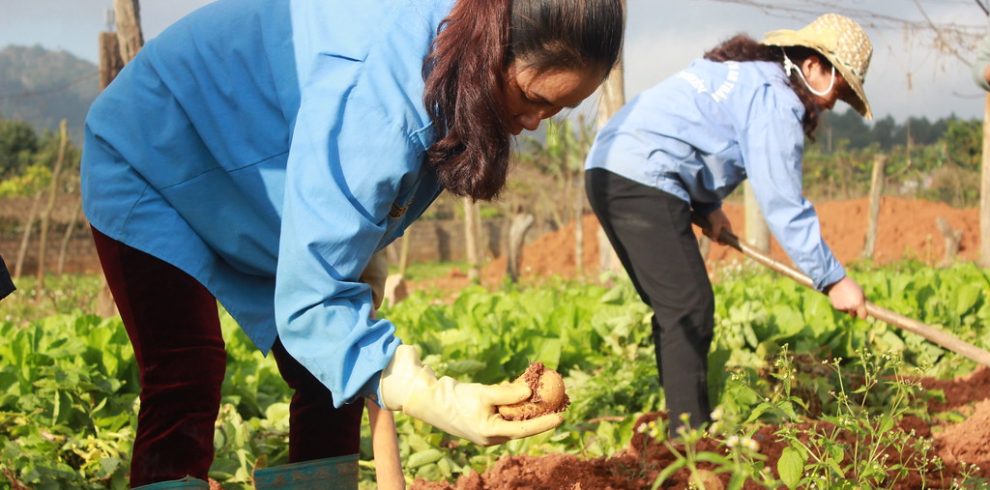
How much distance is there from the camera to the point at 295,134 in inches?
64.6

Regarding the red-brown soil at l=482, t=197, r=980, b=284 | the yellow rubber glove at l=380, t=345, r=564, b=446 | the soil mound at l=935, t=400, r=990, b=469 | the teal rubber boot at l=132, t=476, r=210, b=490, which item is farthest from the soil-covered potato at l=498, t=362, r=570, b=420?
the red-brown soil at l=482, t=197, r=980, b=284

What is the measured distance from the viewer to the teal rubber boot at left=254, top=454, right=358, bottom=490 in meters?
2.19

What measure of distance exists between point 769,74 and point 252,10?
6.79 ft

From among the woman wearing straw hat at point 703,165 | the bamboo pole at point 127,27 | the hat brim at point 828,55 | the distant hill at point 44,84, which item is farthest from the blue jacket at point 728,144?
the distant hill at point 44,84

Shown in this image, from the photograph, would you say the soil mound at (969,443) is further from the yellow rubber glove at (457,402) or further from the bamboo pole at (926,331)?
the yellow rubber glove at (457,402)

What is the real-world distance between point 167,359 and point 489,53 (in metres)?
0.91

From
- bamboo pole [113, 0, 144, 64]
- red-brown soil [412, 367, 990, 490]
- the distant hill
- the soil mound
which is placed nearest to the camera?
red-brown soil [412, 367, 990, 490]

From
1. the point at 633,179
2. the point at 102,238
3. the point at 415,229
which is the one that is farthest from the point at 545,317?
the point at 415,229

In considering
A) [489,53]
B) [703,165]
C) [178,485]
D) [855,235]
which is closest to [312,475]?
[178,485]

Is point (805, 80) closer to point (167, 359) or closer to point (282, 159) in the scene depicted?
point (282, 159)

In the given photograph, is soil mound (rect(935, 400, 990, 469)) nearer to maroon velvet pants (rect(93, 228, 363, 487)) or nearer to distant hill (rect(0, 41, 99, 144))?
maroon velvet pants (rect(93, 228, 363, 487))

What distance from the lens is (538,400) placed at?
155 cm

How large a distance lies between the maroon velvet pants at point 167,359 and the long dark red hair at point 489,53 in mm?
667

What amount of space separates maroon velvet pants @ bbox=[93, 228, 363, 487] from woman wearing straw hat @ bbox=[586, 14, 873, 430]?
1746 mm
